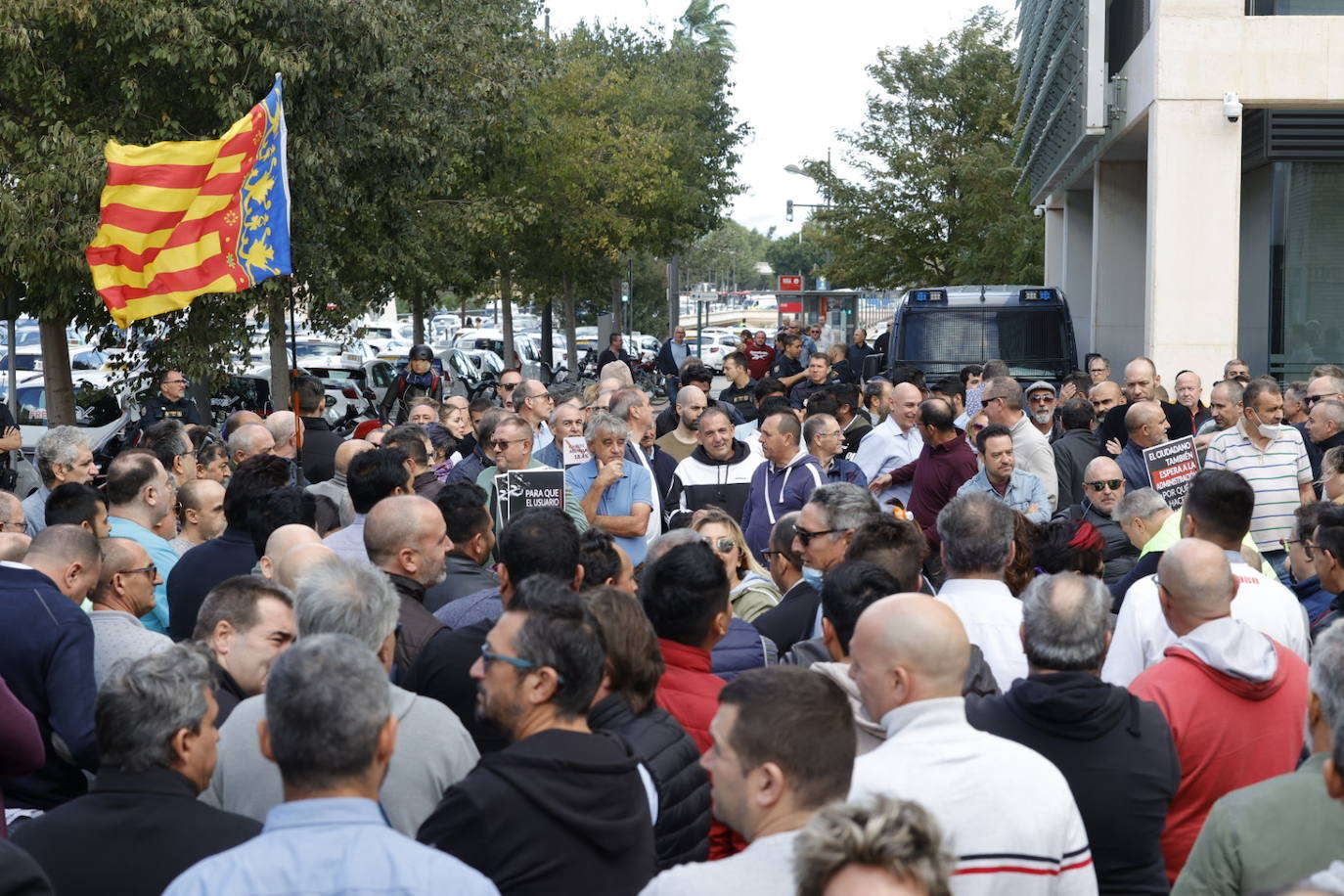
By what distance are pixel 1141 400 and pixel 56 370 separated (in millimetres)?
13741

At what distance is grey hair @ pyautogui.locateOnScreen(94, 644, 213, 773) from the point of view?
3.68 meters

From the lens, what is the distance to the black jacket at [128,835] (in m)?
3.54

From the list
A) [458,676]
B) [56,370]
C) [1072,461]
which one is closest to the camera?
[458,676]

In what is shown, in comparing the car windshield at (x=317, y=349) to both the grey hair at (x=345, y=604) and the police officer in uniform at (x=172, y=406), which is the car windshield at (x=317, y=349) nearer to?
the police officer in uniform at (x=172, y=406)

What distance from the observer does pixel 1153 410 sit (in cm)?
921

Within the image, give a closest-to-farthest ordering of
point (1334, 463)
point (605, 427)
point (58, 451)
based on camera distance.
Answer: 1. point (1334, 463)
2. point (605, 427)
3. point (58, 451)

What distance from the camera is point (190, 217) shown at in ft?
36.2

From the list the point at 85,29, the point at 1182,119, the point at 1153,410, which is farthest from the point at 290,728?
the point at 1182,119

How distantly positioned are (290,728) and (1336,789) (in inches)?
84.2

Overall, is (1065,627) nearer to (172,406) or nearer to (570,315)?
(172,406)

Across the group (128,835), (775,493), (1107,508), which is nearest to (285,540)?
(128,835)

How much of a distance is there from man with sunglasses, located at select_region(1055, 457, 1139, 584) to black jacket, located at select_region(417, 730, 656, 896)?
4.55 meters

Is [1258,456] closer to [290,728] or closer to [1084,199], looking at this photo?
[290,728]

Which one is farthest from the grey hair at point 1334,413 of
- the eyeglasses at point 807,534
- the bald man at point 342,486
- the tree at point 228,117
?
the tree at point 228,117
